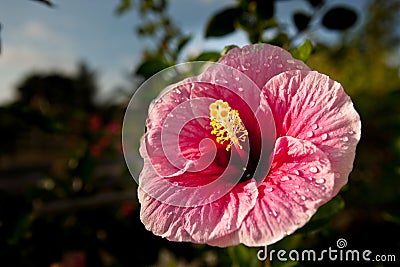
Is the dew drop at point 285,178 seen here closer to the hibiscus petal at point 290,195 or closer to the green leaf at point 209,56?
the hibiscus petal at point 290,195

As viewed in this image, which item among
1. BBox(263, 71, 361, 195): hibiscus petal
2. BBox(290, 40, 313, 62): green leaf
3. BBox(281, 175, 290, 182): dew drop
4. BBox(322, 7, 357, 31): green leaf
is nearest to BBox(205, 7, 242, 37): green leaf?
BBox(322, 7, 357, 31): green leaf

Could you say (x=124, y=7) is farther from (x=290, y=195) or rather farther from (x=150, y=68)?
(x=290, y=195)

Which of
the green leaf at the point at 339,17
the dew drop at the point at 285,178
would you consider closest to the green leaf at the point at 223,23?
the green leaf at the point at 339,17

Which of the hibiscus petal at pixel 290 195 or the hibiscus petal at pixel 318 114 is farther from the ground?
the hibiscus petal at pixel 318 114

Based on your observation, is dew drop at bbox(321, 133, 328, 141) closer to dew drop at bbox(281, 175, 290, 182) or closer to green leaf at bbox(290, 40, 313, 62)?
dew drop at bbox(281, 175, 290, 182)

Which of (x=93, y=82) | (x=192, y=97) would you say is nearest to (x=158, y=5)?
(x=192, y=97)

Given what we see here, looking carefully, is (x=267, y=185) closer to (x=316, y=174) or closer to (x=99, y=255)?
(x=316, y=174)
